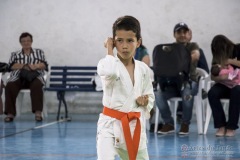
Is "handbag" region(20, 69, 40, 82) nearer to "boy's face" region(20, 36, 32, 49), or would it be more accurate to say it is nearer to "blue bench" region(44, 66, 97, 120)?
"boy's face" region(20, 36, 32, 49)

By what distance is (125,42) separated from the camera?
3211 mm

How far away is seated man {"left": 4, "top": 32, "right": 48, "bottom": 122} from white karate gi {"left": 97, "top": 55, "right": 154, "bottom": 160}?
661 centimetres

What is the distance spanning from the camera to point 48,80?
10969 millimetres

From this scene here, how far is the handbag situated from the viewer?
9883 mm

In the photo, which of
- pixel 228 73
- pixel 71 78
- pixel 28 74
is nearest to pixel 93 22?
pixel 71 78

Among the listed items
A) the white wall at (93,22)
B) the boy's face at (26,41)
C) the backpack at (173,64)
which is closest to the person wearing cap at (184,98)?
the backpack at (173,64)

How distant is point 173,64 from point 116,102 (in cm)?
424

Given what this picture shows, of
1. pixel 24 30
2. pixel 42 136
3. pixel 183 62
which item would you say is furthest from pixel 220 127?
pixel 24 30

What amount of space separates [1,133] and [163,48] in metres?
2.18

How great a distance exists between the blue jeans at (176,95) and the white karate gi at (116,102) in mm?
4320

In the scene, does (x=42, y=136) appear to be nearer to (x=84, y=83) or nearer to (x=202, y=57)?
(x=202, y=57)

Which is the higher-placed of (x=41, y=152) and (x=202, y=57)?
(x=202, y=57)

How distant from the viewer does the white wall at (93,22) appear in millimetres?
10922

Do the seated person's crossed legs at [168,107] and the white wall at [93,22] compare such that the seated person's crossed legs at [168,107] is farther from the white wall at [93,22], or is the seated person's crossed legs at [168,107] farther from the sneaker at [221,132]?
the white wall at [93,22]
